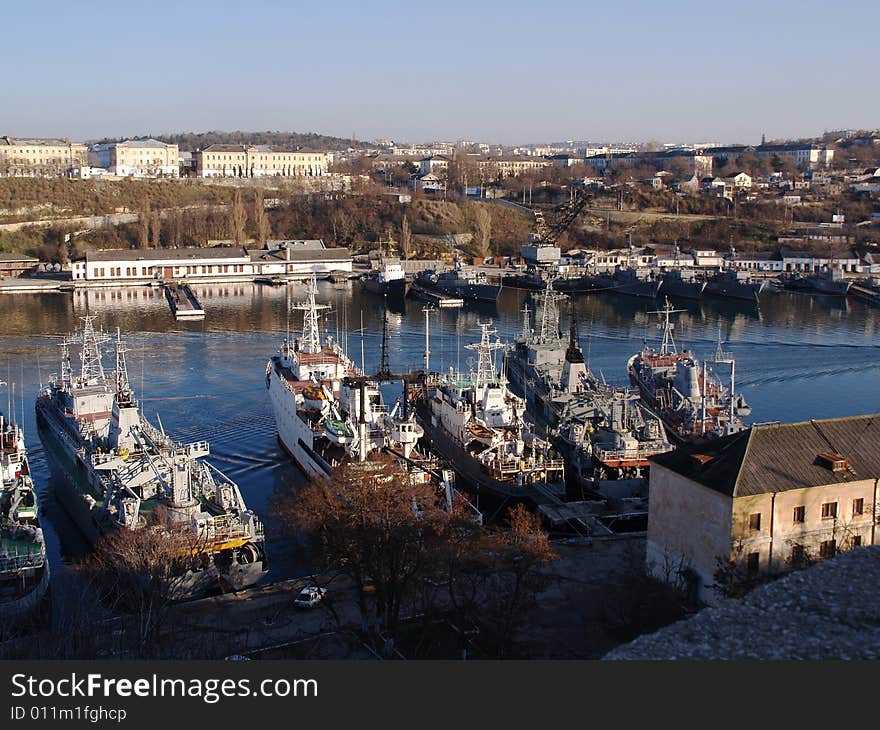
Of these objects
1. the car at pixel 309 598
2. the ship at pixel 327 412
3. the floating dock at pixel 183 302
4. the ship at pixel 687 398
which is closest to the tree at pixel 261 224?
the floating dock at pixel 183 302

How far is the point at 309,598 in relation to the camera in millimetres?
9297

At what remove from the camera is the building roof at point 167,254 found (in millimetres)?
40969

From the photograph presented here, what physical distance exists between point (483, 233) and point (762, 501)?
135 feet

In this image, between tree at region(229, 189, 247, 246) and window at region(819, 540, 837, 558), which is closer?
window at region(819, 540, 837, 558)

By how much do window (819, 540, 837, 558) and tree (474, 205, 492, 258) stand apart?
39569 millimetres

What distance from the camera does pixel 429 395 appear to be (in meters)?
17.1

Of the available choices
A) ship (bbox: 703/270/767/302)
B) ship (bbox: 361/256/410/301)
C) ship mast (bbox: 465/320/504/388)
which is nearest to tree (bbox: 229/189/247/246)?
ship (bbox: 361/256/410/301)

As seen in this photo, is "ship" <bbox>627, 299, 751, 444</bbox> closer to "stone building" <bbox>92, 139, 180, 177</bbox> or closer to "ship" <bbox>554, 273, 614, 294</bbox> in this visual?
"ship" <bbox>554, 273, 614, 294</bbox>

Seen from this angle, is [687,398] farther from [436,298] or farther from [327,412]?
[436,298]

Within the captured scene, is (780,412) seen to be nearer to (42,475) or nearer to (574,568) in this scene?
(574,568)

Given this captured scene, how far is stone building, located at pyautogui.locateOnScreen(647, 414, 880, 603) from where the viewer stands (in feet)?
28.6

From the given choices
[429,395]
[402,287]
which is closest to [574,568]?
[429,395]

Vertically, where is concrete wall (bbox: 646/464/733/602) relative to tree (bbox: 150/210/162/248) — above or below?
below

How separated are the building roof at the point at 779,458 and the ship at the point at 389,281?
28.2 metres
